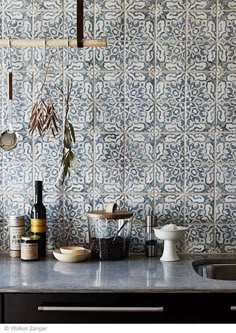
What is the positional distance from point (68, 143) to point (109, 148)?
0.59 feet

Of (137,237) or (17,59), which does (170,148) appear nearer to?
(137,237)

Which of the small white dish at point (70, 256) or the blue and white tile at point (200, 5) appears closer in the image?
the small white dish at point (70, 256)

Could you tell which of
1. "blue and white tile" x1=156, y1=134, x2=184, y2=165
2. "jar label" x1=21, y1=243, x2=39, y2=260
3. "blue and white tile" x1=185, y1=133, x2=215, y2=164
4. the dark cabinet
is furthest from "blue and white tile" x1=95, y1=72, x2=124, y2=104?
the dark cabinet

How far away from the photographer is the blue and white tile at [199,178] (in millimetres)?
2455

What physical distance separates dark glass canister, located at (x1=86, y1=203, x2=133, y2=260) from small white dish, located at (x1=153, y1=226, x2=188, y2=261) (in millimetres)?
134

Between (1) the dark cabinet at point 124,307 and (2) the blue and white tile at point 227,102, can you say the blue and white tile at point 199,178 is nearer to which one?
(2) the blue and white tile at point 227,102

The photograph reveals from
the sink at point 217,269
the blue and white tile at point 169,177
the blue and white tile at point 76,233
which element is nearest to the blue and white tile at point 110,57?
the blue and white tile at point 169,177

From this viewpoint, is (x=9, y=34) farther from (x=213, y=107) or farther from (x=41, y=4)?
(x=213, y=107)

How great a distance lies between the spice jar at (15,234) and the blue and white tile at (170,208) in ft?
1.92

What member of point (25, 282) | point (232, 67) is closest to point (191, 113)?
point (232, 67)

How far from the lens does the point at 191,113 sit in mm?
2449

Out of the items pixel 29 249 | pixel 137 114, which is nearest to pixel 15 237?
pixel 29 249

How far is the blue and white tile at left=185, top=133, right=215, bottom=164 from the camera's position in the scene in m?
2.45

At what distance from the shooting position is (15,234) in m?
2.40
